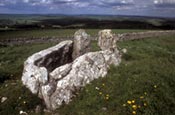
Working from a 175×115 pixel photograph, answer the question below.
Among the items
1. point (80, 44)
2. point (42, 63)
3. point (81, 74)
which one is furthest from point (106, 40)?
point (81, 74)

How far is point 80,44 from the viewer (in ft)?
51.6

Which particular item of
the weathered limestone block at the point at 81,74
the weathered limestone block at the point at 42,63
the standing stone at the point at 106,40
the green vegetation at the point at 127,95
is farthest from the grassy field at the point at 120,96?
the standing stone at the point at 106,40

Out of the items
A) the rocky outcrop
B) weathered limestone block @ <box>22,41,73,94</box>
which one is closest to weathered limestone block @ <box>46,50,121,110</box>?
the rocky outcrop

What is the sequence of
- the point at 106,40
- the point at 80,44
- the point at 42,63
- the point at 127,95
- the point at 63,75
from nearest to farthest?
the point at 127,95, the point at 63,75, the point at 42,63, the point at 106,40, the point at 80,44

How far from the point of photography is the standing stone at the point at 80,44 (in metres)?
15.7

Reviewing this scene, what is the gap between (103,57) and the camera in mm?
12297

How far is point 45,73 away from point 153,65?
21.5ft

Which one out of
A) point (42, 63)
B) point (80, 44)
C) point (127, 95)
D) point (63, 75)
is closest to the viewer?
point (127, 95)

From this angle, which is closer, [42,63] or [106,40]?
[42,63]

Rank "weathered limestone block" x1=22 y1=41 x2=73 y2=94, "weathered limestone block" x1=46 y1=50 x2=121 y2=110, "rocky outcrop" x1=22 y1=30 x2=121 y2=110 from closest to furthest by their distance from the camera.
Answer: "weathered limestone block" x1=46 y1=50 x2=121 y2=110 → "rocky outcrop" x1=22 y1=30 x2=121 y2=110 → "weathered limestone block" x1=22 y1=41 x2=73 y2=94

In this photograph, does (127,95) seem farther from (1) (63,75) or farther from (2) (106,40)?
(2) (106,40)

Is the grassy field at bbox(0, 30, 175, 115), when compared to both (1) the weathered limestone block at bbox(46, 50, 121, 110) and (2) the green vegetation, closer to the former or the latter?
(2) the green vegetation

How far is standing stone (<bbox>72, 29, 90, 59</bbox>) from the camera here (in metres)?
15.7

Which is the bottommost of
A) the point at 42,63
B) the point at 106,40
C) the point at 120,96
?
the point at 120,96
